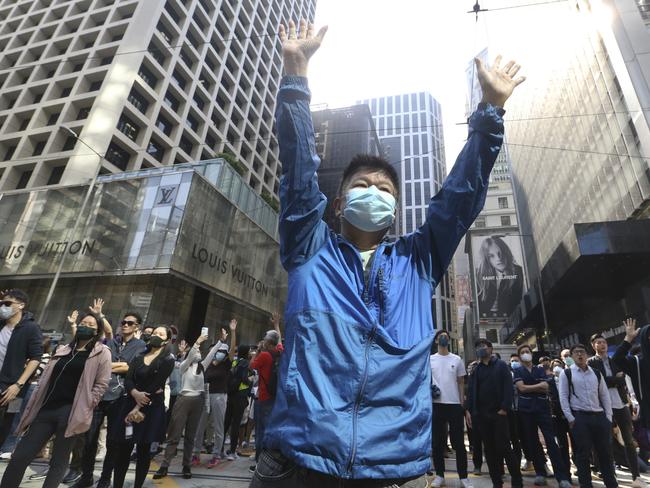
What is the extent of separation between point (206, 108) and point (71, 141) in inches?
439

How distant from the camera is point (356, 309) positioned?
130 centimetres

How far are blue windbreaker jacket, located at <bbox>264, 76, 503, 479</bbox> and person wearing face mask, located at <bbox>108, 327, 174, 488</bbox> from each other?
366cm

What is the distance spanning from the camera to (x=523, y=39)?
108ft

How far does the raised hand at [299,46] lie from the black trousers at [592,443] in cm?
539

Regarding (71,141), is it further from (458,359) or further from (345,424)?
(345,424)

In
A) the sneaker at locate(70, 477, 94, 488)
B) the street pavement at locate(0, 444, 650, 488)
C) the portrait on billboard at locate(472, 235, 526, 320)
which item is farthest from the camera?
the portrait on billboard at locate(472, 235, 526, 320)

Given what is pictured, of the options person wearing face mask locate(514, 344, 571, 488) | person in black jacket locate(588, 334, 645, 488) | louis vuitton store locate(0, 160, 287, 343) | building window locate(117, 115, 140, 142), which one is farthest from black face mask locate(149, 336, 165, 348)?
building window locate(117, 115, 140, 142)

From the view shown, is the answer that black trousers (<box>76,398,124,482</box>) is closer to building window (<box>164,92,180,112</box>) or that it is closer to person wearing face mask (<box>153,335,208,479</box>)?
person wearing face mask (<box>153,335,208,479</box>)

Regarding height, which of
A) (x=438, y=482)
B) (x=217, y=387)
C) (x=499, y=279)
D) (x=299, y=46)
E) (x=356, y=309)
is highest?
(x=499, y=279)

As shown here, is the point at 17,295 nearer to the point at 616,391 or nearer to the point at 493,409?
the point at 493,409

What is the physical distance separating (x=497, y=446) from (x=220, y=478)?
359cm

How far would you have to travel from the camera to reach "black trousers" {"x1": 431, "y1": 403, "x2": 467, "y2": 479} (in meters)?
4.68

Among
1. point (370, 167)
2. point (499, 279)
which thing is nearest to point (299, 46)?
point (370, 167)

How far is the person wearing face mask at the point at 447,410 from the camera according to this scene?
15.8ft
